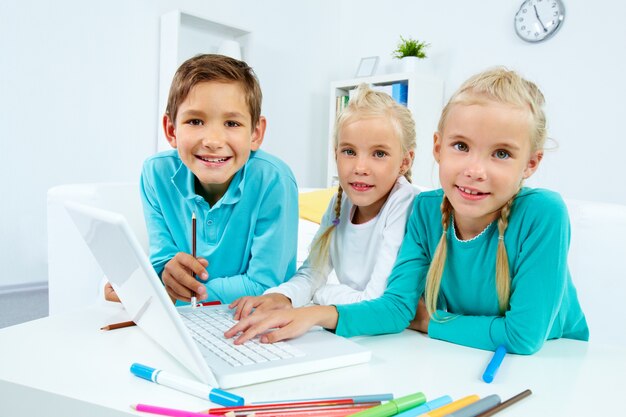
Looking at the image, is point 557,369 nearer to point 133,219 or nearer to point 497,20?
point 133,219

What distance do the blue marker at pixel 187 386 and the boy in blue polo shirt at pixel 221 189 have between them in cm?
42

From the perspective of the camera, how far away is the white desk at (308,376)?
A: 1.75ft

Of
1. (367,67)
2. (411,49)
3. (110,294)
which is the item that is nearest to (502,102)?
(110,294)

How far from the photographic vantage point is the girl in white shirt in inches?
40.7

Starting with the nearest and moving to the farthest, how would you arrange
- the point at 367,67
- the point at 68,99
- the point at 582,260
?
the point at 582,260 → the point at 68,99 → the point at 367,67

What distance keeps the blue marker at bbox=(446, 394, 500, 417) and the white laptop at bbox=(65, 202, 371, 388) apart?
17 centimetres

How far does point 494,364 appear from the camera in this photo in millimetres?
646

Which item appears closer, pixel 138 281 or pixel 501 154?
pixel 138 281

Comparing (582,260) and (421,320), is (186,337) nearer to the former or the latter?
(421,320)

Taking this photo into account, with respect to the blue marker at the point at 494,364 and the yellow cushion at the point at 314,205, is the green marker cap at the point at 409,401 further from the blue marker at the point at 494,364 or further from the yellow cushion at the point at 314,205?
the yellow cushion at the point at 314,205

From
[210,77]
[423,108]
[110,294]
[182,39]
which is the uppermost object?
[182,39]

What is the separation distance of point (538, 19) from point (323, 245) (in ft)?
8.42

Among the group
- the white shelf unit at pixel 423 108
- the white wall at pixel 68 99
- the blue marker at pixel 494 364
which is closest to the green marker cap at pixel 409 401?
the blue marker at pixel 494 364

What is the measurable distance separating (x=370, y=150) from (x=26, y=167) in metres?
2.58
